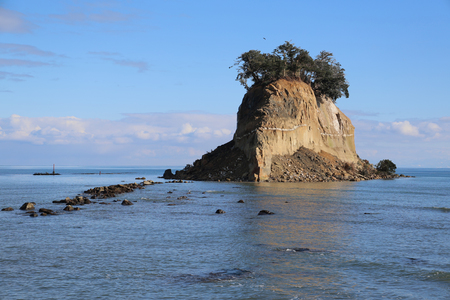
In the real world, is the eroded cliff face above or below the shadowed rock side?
above

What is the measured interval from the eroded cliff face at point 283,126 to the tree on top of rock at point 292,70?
2.65m

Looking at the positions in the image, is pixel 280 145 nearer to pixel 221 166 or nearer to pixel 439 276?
pixel 221 166

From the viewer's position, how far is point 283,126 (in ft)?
270

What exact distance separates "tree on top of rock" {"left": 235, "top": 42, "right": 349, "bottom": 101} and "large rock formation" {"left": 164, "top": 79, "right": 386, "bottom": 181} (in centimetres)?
275

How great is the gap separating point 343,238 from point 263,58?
236 feet

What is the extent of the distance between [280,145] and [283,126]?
4270 millimetres

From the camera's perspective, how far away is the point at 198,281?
14.7 m

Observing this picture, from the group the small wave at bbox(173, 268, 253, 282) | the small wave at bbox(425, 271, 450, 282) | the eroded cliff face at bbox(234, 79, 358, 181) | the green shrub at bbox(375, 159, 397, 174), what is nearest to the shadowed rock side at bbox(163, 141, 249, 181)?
the eroded cliff face at bbox(234, 79, 358, 181)

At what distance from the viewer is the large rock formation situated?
252 feet

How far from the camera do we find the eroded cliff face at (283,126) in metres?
76.6

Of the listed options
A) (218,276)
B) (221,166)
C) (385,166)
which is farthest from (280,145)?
(218,276)

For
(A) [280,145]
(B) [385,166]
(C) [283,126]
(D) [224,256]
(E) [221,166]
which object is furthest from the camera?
(B) [385,166]

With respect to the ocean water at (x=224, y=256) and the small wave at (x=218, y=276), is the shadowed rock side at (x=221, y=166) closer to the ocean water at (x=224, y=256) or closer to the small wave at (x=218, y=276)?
the ocean water at (x=224, y=256)

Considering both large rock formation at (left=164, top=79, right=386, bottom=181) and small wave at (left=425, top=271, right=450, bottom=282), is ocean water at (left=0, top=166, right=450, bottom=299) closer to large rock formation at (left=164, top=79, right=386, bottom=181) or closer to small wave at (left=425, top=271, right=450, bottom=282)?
small wave at (left=425, top=271, right=450, bottom=282)
